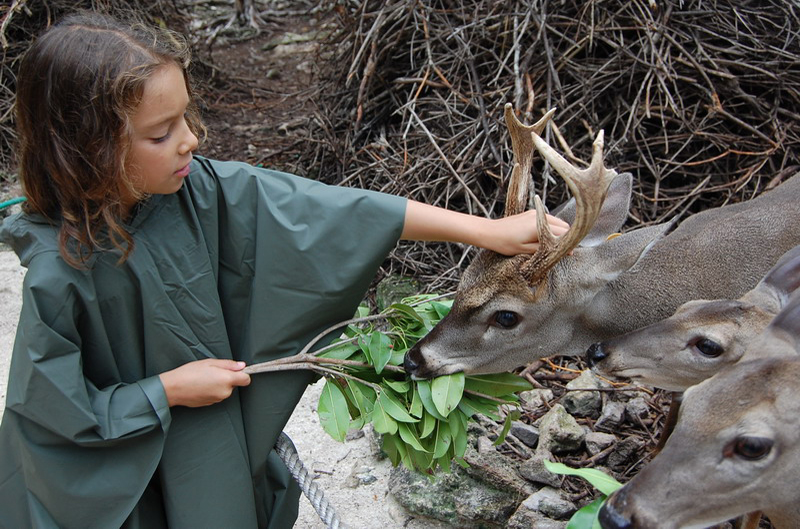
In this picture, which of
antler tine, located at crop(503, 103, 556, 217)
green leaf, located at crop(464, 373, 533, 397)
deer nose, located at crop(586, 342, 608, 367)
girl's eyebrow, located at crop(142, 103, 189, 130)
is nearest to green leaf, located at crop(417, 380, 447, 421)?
green leaf, located at crop(464, 373, 533, 397)

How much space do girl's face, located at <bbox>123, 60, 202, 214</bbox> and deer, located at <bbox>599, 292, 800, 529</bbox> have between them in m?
1.65

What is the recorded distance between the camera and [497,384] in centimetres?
303

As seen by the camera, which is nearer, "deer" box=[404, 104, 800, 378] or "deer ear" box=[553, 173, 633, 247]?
"deer" box=[404, 104, 800, 378]

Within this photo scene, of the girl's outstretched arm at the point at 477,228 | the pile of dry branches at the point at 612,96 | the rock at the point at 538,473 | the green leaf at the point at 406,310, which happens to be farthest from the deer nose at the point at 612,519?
the pile of dry branches at the point at 612,96

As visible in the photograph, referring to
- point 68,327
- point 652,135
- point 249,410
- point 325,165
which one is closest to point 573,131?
point 652,135

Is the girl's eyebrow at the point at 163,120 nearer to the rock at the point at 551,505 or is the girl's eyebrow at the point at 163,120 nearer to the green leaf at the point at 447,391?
the green leaf at the point at 447,391

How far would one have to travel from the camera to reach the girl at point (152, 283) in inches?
93.8

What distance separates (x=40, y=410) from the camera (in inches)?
92.7

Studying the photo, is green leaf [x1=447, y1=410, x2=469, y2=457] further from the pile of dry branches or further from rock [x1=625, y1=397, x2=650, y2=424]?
the pile of dry branches

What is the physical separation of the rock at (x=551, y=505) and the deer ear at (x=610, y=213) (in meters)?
1.11

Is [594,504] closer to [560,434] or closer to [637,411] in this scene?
[560,434]

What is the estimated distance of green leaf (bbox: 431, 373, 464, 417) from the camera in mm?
2746

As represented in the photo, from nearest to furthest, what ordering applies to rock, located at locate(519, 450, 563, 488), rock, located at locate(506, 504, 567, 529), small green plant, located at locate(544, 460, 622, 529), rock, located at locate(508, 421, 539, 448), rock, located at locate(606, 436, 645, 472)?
small green plant, located at locate(544, 460, 622, 529) < rock, located at locate(506, 504, 567, 529) < rock, located at locate(519, 450, 563, 488) < rock, located at locate(606, 436, 645, 472) < rock, located at locate(508, 421, 539, 448)

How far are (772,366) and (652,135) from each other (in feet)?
10.2
